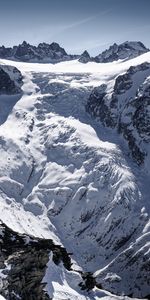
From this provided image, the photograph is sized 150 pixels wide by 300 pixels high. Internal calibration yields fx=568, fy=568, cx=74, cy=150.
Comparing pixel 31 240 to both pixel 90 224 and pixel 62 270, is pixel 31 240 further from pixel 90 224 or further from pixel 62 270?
pixel 90 224

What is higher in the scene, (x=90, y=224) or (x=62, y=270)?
(x=62, y=270)

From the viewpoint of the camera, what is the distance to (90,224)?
19662 cm

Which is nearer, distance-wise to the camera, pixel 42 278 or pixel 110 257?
pixel 42 278

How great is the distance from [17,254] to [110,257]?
11390cm

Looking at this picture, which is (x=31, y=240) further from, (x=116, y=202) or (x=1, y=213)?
(x=116, y=202)

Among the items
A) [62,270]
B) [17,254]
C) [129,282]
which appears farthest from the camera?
[129,282]

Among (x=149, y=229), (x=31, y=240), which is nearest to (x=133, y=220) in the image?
(x=149, y=229)

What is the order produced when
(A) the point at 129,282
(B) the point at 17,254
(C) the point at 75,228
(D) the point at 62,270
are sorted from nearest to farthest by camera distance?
(B) the point at 17,254
(D) the point at 62,270
(A) the point at 129,282
(C) the point at 75,228

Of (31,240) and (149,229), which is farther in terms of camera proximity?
(149,229)

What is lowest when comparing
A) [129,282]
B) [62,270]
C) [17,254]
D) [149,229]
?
[129,282]

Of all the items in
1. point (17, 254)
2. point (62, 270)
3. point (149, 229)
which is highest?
point (17, 254)

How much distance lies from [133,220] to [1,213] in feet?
150

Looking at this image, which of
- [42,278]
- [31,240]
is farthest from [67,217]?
[42,278]

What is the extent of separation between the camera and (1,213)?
184875 mm
